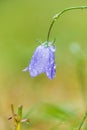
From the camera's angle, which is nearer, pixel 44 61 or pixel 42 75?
pixel 44 61

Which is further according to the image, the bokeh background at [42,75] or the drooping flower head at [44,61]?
the bokeh background at [42,75]

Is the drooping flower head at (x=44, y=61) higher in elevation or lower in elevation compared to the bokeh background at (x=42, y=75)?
higher

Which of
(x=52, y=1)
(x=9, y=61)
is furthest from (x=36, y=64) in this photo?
(x=52, y=1)

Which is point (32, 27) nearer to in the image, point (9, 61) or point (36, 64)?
point (9, 61)

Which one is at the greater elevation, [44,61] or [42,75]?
[44,61]
